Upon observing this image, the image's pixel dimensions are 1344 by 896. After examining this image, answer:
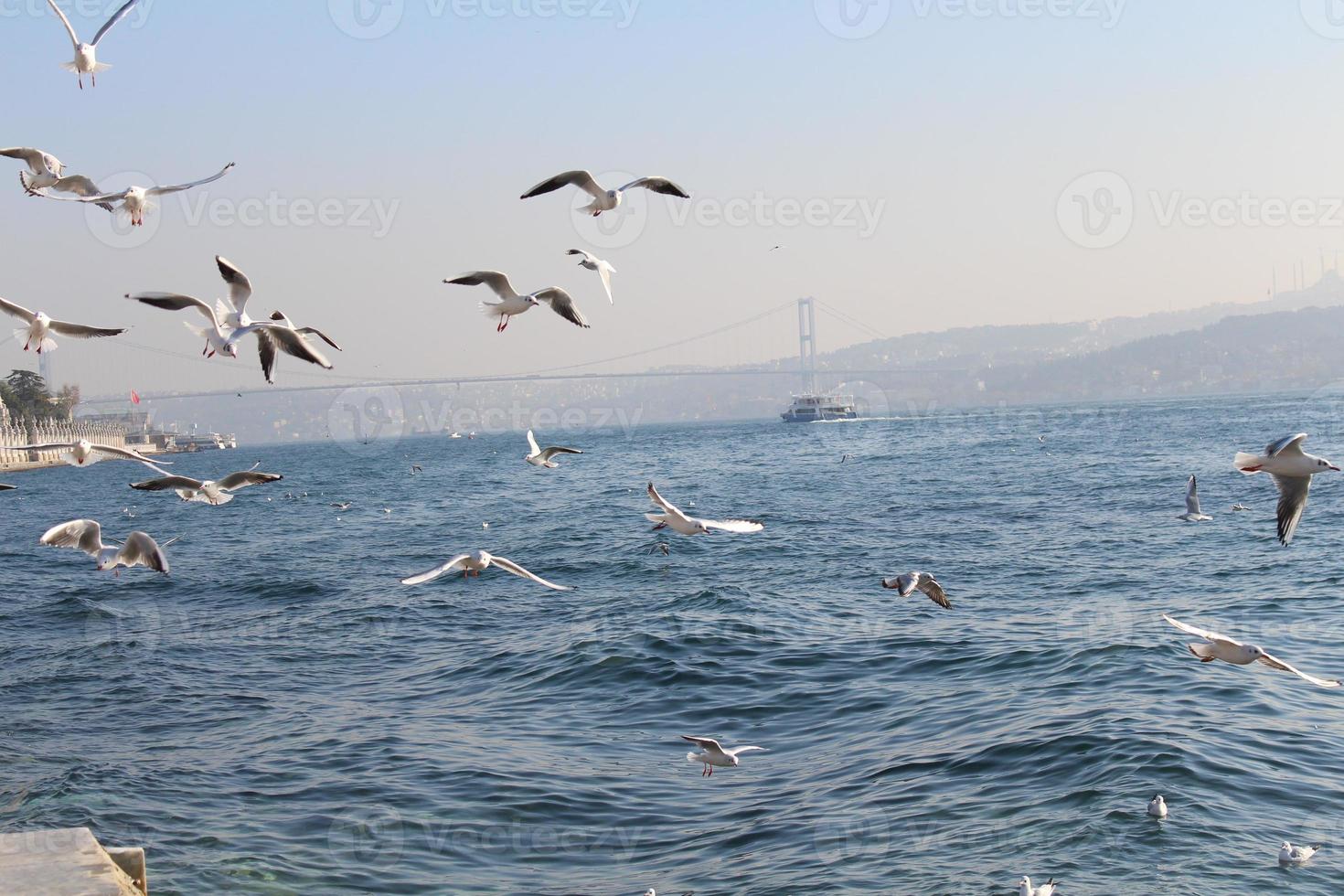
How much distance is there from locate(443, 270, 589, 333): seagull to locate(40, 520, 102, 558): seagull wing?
2.94 m

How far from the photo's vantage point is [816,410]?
111000 millimetres

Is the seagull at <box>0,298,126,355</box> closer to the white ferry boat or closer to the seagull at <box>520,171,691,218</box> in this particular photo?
the seagull at <box>520,171,691,218</box>

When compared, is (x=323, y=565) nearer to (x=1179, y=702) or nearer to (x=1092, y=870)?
(x=1179, y=702)

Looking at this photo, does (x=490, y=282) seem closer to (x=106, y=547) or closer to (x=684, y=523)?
(x=684, y=523)

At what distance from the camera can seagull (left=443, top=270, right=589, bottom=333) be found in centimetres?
778

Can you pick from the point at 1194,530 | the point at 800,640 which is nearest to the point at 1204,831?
the point at 800,640

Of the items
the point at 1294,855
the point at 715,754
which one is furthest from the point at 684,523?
the point at 1294,855

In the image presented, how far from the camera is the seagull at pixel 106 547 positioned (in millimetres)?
7828

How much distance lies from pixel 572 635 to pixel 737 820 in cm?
633

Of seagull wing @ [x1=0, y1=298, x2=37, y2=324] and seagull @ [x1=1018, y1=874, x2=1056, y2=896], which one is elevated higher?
seagull wing @ [x1=0, y1=298, x2=37, y2=324]

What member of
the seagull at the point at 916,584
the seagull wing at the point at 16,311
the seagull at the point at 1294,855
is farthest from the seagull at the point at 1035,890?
the seagull wing at the point at 16,311

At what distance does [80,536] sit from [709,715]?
4881mm

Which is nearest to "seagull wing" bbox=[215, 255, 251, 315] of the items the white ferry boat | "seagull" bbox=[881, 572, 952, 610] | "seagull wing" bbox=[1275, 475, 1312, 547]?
"seagull" bbox=[881, 572, 952, 610]

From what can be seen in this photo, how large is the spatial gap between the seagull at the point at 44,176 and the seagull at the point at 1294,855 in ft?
24.8
